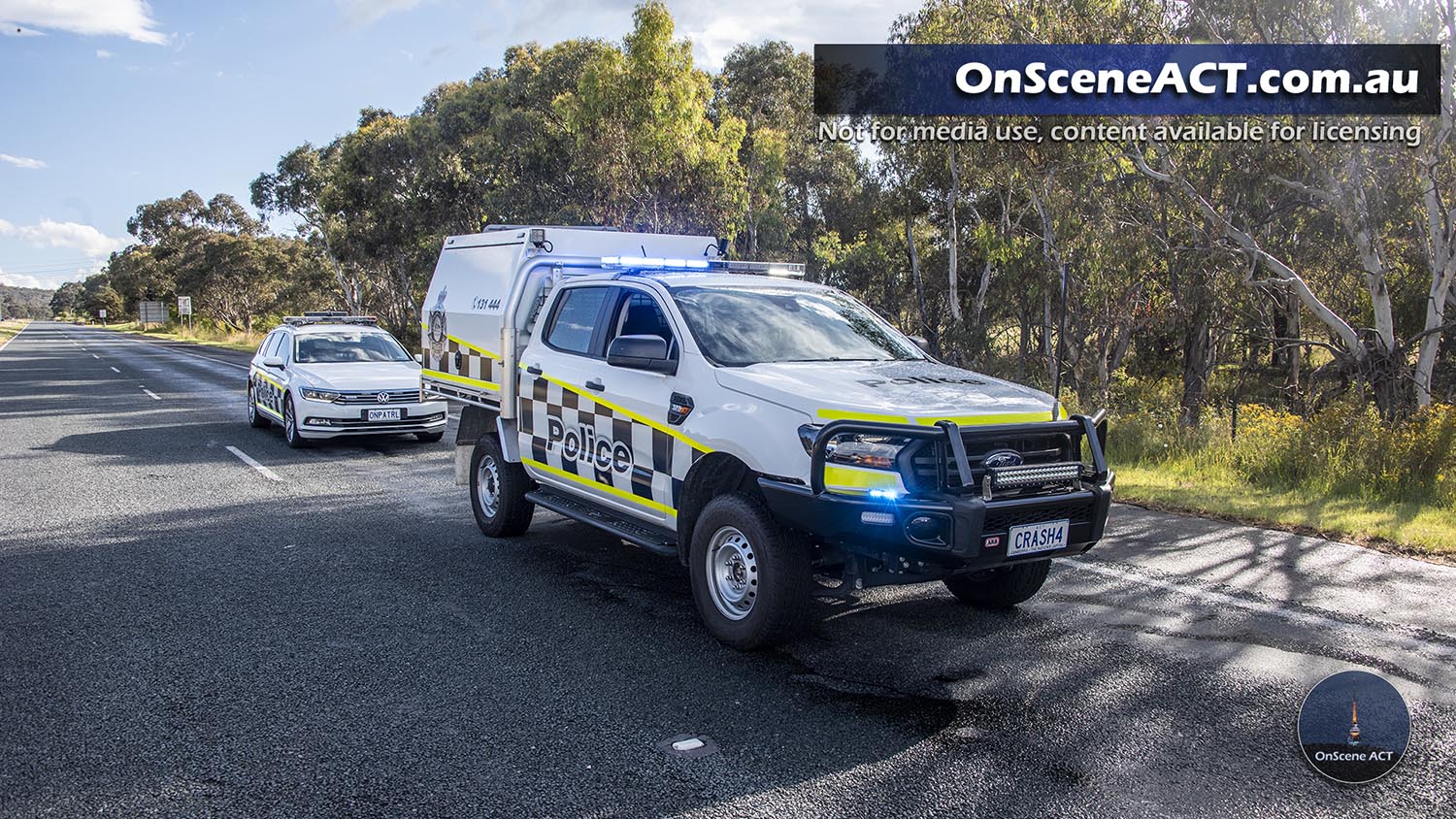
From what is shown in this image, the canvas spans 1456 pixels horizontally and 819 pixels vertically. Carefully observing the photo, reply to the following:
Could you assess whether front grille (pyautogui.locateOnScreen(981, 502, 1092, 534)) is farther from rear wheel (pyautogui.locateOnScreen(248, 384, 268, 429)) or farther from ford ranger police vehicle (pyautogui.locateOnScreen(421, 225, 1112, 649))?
rear wheel (pyautogui.locateOnScreen(248, 384, 268, 429))

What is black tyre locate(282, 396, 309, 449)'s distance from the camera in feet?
41.6

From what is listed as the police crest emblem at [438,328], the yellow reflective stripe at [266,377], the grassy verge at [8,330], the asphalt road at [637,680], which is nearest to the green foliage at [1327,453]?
the asphalt road at [637,680]

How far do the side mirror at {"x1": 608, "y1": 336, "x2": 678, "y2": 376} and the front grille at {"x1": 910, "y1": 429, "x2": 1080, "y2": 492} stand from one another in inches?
62.3

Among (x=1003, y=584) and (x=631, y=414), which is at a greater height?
(x=631, y=414)

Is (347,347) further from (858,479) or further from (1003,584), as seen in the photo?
(858,479)

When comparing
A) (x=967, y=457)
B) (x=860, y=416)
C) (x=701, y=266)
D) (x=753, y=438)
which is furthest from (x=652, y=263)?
(x=967, y=457)

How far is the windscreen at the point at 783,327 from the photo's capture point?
5.80 meters

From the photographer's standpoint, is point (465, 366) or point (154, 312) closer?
point (465, 366)

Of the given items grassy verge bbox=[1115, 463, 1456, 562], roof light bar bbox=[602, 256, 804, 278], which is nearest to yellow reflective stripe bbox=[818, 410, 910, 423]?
roof light bar bbox=[602, 256, 804, 278]

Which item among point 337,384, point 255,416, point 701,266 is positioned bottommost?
point 255,416

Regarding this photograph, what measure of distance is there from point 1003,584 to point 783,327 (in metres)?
1.95

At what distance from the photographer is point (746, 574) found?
515cm

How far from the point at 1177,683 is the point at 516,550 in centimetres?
Answer: 446

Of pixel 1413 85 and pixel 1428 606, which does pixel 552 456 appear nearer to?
pixel 1428 606
